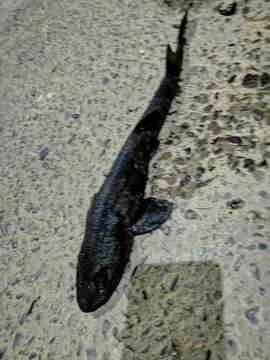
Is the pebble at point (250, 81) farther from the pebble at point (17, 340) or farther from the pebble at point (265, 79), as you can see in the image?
the pebble at point (17, 340)

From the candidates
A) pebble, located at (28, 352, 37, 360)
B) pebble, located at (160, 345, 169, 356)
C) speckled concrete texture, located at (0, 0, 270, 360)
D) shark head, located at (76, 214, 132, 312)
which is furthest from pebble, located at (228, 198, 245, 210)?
pebble, located at (28, 352, 37, 360)

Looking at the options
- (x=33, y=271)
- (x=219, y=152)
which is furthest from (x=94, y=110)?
(x=33, y=271)

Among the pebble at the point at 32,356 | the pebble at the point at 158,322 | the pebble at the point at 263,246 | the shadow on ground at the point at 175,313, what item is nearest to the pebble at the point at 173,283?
the shadow on ground at the point at 175,313

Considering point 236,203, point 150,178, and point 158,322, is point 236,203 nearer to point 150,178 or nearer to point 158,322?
point 150,178

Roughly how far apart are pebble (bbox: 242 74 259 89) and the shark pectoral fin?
1.14m

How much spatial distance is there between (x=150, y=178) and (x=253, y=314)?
1.16m

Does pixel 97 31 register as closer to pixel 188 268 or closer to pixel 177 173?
pixel 177 173

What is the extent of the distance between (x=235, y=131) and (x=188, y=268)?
1.06 meters

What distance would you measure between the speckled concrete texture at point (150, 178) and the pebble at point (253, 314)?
0.5 inches

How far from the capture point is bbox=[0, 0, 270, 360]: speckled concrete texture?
8.10ft

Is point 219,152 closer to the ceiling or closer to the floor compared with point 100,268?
closer to the ceiling

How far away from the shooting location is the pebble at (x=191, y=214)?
281cm

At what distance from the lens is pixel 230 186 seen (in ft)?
9.33

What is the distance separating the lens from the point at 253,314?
2340 millimetres
